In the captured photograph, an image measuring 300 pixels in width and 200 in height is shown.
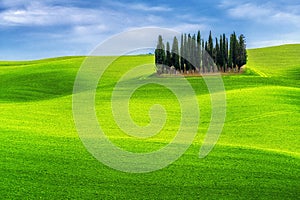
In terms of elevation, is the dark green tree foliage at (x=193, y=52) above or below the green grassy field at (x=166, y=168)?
above

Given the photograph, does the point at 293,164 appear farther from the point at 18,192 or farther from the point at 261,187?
the point at 18,192

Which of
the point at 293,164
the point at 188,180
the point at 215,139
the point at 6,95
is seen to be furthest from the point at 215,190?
the point at 6,95

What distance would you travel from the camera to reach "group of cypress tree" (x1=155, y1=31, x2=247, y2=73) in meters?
77.1

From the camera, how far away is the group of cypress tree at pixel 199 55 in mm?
77125

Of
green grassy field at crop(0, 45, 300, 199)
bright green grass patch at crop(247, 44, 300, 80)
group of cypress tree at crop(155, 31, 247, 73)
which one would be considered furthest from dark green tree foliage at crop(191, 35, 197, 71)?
green grassy field at crop(0, 45, 300, 199)

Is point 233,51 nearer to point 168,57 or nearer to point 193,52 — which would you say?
point 193,52

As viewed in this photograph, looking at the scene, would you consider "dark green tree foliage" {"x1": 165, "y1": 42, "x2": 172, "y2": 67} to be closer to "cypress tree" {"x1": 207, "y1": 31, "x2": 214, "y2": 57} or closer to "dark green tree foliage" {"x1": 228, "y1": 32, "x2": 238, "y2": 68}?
"cypress tree" {"x1": 207, "y1": 31, "x2": 214, "y2": 57}

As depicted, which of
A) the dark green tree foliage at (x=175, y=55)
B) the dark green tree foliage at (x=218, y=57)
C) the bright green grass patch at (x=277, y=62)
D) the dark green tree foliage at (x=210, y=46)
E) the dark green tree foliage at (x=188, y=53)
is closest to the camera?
the dark green tree foliage at (x=188, y=53)

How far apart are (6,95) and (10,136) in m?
37.7

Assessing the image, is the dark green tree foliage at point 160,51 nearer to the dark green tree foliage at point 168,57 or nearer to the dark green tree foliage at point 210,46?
the dark green tree foliage at point 168,57

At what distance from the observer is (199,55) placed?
7750cm

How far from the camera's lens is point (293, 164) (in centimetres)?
2059

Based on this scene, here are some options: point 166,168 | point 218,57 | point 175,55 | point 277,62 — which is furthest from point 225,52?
point 166,168

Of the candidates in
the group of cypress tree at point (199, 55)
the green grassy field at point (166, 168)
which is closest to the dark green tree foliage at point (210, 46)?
the group of cypress tree at point (199, 55)
